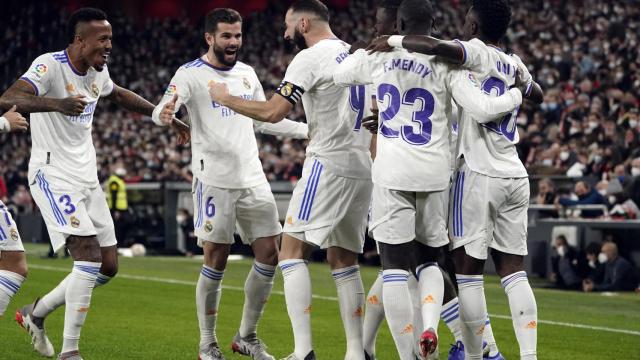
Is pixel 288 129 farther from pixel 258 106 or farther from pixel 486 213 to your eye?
pixel 486 213

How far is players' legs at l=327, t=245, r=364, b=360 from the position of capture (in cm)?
682

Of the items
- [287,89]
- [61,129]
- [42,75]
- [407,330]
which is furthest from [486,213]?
[42,75]

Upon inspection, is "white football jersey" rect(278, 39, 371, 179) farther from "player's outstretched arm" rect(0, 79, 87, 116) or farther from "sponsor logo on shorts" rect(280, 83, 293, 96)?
"player's outstretched arm" rect(0, 79, 87, 116)

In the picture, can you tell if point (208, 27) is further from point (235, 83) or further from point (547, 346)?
point (547, 346)

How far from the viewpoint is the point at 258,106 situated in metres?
6.71

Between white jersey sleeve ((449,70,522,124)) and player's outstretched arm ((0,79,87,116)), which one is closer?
white jersey sleeve ((449,70,522,124))

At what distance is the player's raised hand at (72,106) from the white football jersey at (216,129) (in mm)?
→ 853

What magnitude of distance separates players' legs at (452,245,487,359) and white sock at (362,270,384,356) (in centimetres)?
64

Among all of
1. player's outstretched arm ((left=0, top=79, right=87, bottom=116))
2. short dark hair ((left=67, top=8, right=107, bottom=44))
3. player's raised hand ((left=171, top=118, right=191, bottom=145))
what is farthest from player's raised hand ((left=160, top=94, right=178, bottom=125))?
short dark hair ((left=67, top=8, right=107, bottom=44))

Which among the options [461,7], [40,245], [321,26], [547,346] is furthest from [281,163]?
[321,26]

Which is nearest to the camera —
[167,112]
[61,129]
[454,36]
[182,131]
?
[61,129]

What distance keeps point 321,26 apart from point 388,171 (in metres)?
1.32

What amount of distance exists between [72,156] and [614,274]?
9822 mm

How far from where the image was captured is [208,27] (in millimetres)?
7848
